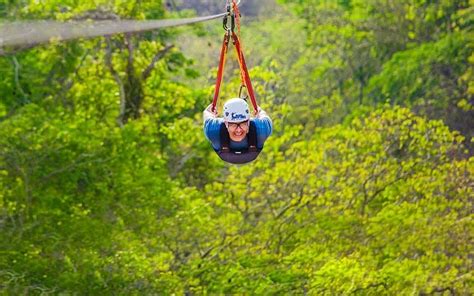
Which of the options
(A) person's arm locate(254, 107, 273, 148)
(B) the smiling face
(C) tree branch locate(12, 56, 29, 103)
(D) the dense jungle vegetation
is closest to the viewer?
(B) the smiling face

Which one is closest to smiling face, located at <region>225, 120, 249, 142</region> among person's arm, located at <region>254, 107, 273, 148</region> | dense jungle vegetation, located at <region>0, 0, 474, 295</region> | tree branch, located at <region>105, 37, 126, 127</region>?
person's arm, located at <region>254, 107, 273, 148</region>

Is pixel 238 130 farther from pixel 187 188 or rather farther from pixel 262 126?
pixel 187 188

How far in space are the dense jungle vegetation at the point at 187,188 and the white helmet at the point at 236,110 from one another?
4379 mm

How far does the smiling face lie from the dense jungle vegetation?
4.16 m

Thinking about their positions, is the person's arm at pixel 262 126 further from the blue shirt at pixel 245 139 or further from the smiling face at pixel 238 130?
the smiling face at pixel 238 130

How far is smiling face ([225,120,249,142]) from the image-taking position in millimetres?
6947

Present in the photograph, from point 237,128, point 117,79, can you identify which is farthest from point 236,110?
point 117,79

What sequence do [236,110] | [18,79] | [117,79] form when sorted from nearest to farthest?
[236,110] < [18,79] < [117,79]

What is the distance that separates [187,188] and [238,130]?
8536mm

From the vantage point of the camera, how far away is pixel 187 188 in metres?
15.5

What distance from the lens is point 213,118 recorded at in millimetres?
7156

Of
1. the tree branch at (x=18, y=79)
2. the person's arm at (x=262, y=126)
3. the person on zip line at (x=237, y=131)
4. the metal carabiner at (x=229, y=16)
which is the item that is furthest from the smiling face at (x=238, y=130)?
the tree branch at (x=18, y=79)

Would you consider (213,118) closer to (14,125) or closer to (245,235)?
(14,125)

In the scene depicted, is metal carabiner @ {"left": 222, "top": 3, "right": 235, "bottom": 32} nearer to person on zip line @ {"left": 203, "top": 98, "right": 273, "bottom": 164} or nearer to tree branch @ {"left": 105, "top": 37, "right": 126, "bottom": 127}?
person on zip line @ {"left": 203, "top": 98, "right": 273, "bottom": 164}
